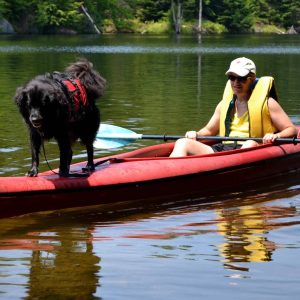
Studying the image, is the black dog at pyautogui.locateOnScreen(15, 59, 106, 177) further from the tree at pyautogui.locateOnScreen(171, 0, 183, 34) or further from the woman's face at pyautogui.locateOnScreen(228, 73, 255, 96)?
the tree at pyautogui.locateOnScreen(171, 0, 183, 34)

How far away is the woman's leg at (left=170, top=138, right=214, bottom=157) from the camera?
7461mm

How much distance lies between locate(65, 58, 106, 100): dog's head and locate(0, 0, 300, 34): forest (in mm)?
56920

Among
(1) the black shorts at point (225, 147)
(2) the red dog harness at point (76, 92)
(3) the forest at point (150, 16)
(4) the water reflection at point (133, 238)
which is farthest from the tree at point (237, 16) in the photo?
(2) the red dog harness at point (76, 92)

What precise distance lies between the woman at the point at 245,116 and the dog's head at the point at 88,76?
4.49 ft

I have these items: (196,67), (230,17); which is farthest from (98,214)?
(230,17)

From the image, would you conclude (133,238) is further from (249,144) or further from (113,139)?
(113,139)

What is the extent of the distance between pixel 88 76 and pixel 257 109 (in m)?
2.02

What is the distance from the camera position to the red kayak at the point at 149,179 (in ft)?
20.4

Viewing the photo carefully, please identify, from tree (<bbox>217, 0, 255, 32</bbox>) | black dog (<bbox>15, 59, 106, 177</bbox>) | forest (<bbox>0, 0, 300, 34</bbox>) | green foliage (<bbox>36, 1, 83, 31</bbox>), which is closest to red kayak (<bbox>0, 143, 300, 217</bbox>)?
black dog (<bbox>15, 59, 106, 177</bbox>)

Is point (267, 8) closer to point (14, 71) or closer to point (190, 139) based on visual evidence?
point (14, 71)

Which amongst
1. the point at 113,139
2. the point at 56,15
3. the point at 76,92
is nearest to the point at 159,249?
the point at 76,92

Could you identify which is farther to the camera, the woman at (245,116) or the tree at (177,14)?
the tree at (177,14)

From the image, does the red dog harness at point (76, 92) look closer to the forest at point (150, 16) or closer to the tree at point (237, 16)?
the forest at point (150, 16)

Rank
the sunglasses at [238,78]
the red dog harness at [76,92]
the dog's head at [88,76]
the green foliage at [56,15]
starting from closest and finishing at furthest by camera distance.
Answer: the red dog harness at [76,92] < the dog's head at [88,76] < the sunglasses at [238,78] < the green foliage at [56,15]
